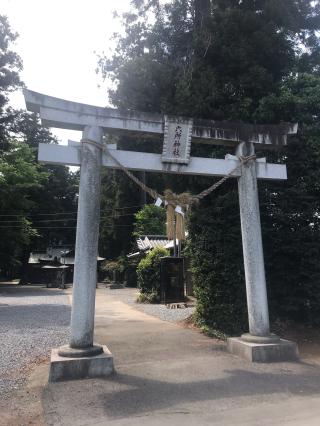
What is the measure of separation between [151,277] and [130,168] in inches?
541

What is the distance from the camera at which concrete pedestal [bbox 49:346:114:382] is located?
6.11 meters

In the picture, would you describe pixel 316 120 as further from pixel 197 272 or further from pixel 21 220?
pixel 21 220

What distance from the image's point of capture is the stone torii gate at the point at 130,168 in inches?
262

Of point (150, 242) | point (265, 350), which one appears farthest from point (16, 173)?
point (265, 350)

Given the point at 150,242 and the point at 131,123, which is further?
the point at 150,242

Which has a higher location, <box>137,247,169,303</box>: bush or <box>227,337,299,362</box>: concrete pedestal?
<box>137,247,169,303</box>: bush

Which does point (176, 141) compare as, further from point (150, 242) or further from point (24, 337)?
point (150, 242)

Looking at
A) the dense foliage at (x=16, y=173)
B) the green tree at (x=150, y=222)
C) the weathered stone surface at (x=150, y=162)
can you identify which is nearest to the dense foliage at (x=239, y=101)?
the weathered stone surface at (x=150, y=162)

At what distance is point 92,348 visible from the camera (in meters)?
6.62

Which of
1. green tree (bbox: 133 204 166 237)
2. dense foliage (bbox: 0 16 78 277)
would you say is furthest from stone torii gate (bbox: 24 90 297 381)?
green tree (bbox: 133 204 166 237)

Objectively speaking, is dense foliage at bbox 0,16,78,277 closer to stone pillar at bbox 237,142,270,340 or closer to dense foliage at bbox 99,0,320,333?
dense foliage at bbox 99,0,320,333

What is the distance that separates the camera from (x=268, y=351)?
7234 mm

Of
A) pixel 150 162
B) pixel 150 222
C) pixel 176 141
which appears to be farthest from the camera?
pixel 150 222

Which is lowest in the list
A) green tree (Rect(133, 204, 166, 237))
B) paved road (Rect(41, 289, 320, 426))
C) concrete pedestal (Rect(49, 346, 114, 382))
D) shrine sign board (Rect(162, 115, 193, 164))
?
paved road (Rect(41, 289, 320, 426))
